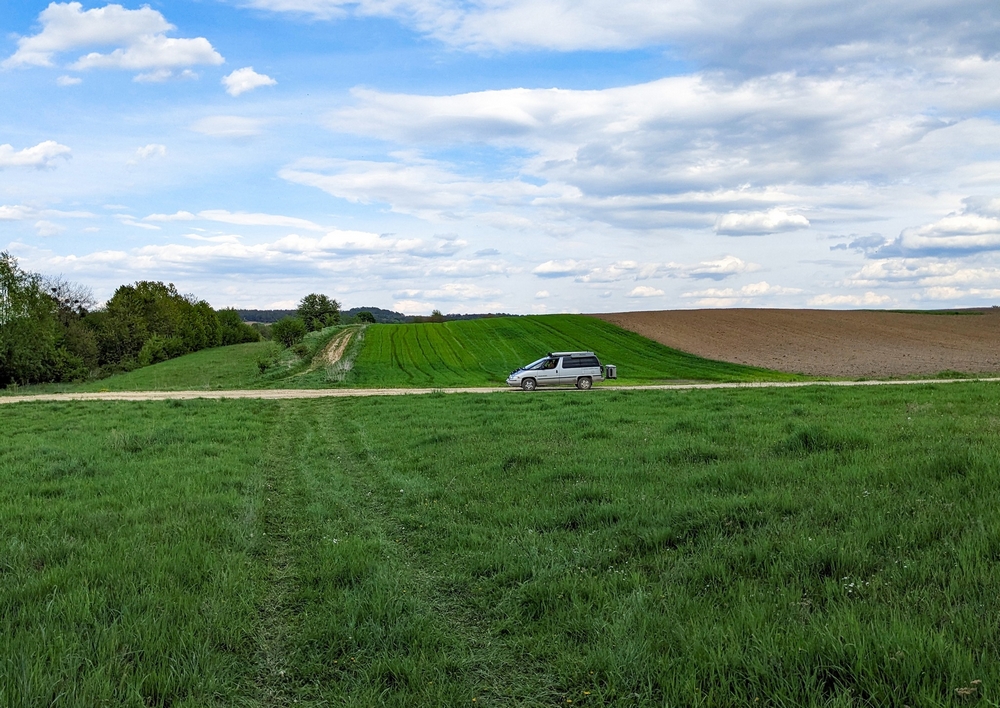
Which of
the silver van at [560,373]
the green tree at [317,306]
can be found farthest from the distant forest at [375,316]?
Result: the silver van at [560,373]

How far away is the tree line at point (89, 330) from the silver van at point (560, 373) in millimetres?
50628

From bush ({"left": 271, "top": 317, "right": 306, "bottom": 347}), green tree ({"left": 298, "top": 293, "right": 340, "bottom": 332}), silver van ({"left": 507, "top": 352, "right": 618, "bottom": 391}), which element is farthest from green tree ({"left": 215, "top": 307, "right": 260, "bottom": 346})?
silver van ({"left": 507, "top": 352, "right": 618, "bottom": 391})

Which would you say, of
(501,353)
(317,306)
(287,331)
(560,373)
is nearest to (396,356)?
(501,353)

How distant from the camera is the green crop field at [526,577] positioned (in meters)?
4.32

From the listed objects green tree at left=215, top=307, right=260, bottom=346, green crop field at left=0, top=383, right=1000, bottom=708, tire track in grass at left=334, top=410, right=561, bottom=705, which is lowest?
tire track in grass at left=334, top=410, right=561, bottom=705

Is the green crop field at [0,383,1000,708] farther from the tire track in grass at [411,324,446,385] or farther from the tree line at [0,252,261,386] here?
the tree line at [0,252,261,386]

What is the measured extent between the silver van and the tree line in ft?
166

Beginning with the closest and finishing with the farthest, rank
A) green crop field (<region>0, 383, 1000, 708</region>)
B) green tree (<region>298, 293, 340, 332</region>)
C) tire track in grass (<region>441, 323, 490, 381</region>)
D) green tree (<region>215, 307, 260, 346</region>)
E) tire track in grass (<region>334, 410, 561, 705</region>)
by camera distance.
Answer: green crop field (<region>0, 383, 1000, 708</region>), tire track in grass (<region>334, 410, 561, 705</region>), tire track in grass (<region>441, 323, 490, 381</region>), green tree (<region>298, 293, 340, 332</region>), green tree (<region>215, 307, 260, 346</region>)

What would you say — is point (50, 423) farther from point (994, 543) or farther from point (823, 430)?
point (994, 543)

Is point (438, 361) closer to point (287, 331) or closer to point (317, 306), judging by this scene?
point (287, 331)

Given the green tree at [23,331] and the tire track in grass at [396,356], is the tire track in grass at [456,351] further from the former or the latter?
the green tree at [23,331]

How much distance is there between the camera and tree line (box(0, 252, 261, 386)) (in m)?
60.6

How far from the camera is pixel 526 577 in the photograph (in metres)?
6.36

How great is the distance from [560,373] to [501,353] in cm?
2110
